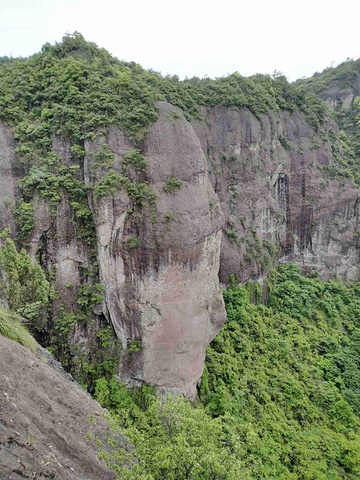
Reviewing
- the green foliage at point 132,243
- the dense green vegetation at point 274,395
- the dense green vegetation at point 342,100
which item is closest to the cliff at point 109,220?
the green foliage at point 132,243

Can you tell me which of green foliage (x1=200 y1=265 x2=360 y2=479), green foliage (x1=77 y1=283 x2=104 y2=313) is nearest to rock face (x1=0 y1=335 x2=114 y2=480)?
green foliage (x1=77 y1=283 x2=104 y2=313)

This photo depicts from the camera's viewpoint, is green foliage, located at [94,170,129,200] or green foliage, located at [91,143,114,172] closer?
green foliage, located at [94,170,129,200]

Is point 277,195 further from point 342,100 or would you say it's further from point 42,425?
point 42,425

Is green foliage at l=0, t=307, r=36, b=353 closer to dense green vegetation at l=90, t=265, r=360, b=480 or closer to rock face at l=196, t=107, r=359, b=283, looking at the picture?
dense green vegetation at l=90, t=265, r=360, b=480

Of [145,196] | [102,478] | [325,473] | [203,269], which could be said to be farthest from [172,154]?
[325,473]

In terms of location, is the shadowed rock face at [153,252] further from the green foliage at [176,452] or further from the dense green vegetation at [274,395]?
the green foliage at [176,452]
